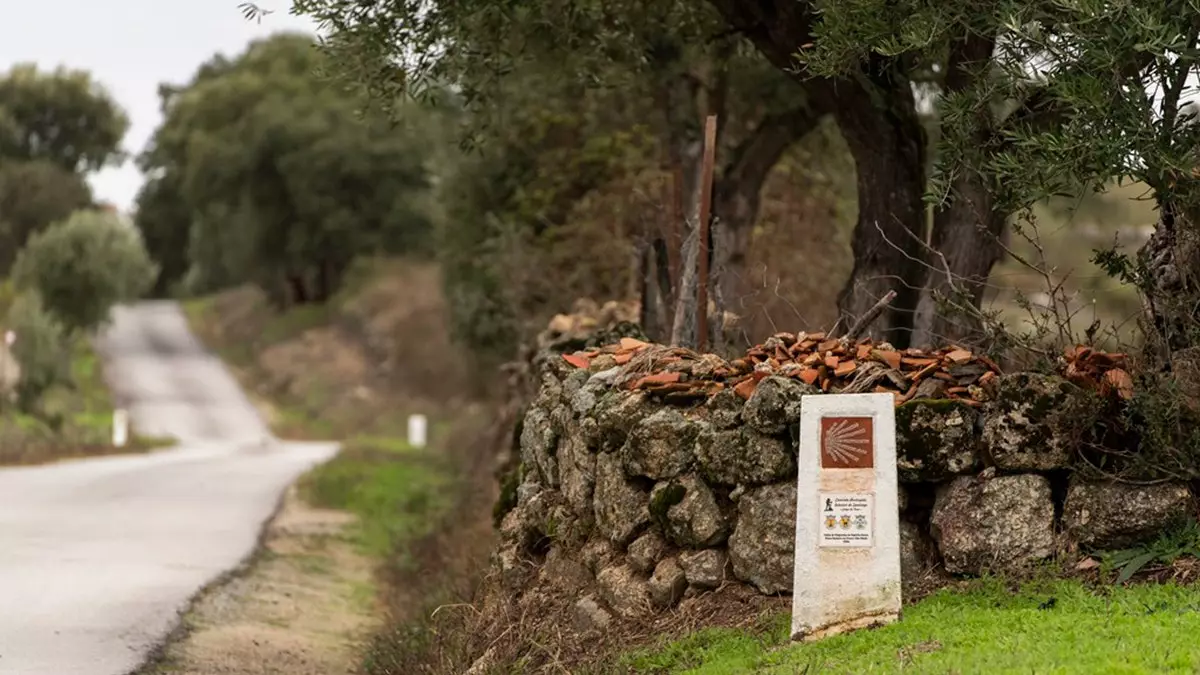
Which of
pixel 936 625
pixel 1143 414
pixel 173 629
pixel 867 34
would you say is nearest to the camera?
pixel 936 625

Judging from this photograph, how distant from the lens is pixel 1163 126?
9.08 metres

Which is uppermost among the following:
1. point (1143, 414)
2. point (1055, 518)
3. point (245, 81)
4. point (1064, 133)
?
point (245, 81)

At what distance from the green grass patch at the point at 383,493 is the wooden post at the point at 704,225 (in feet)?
27.4

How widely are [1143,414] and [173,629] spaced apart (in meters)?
7.76

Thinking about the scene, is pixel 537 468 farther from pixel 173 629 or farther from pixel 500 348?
pixel 500 348

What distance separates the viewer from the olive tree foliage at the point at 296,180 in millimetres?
64625

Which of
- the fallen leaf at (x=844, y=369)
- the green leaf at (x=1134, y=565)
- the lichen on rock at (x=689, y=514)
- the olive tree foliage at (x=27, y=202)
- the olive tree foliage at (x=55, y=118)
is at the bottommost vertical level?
the green leaf at (x=1134, y=565)

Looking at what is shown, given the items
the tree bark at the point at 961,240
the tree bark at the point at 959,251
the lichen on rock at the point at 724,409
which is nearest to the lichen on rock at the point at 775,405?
the lichen on rock at the point at 724,409

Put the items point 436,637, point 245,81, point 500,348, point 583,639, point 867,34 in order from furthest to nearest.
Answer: point 245,81
point 500,348
point 436,637
point 867,34
point 583,639

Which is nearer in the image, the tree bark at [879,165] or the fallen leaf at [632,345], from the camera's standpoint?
the fallen leaf at [632,345]

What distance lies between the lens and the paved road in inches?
472

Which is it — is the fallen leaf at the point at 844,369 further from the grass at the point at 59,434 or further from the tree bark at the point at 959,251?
the grass at the point at 59,434

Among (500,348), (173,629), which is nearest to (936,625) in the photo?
(173,629)

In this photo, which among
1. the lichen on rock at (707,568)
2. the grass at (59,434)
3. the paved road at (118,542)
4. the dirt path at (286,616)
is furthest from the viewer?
the grass at (59,434)
